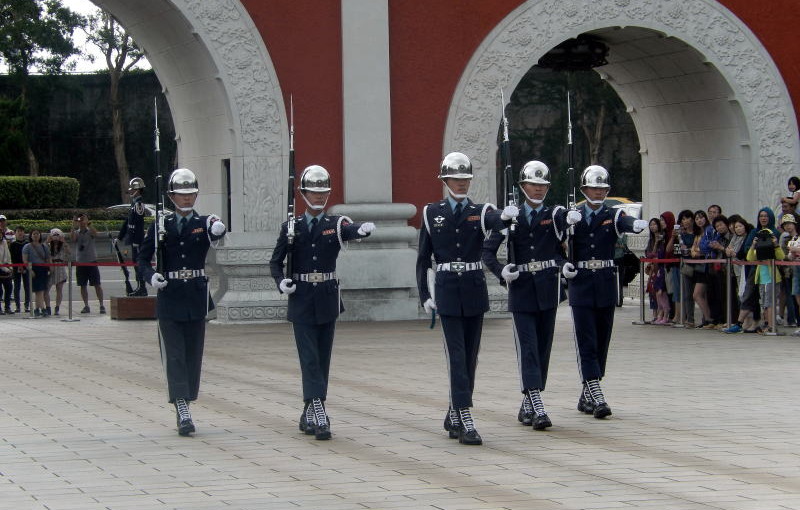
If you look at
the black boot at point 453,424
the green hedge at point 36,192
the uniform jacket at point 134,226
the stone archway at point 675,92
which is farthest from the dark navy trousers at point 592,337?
the green hedge at point 36,192

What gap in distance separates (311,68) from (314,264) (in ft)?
25.8

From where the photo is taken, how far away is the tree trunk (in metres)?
41.2

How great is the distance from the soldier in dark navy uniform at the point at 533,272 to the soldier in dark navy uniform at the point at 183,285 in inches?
69.2

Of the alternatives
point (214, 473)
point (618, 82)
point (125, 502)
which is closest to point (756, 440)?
point (214, 473)

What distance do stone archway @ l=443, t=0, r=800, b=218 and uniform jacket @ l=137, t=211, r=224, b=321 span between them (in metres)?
7.86

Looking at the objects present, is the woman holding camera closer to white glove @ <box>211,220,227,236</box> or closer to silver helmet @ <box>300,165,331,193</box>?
silver helmet @ <box>300,165,331,193</box>

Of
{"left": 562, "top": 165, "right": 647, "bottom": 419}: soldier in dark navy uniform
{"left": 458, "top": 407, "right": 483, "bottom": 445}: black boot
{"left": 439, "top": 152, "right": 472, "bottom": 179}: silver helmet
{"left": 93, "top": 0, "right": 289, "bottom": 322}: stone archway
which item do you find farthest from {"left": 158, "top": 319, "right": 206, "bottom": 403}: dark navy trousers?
{"left": 93, "top": 0, "right": 289, "bottom": 322}: stone archway

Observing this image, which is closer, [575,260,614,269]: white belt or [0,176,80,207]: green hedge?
[575,260,614,269]: white belt

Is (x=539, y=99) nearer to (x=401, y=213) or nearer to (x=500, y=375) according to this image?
(x=401, y=213)

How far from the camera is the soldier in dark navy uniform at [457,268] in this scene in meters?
7.72

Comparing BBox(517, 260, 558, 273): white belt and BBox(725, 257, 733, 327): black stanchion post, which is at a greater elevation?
BBox(517, 260, 558, 273): white belt

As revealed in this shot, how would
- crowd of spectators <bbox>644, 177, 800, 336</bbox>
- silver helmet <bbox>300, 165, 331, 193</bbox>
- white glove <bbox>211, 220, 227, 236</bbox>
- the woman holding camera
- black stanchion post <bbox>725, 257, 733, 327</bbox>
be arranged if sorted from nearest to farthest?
silver helmet <bbox>300, 165, 331, 193</bbox> < white glove <bbox>211, 220, 227, 236</bbox> < the woman holding camera < crowd of spectators <bbox>644, 177, 800, 336</bbox> < black stanchion post <bbox>725, 257, 733, 327</bbox>

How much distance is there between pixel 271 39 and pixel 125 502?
1010 cm

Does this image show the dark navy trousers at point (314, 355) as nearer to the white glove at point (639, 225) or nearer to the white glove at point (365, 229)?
the white glove at point (365, 229)
